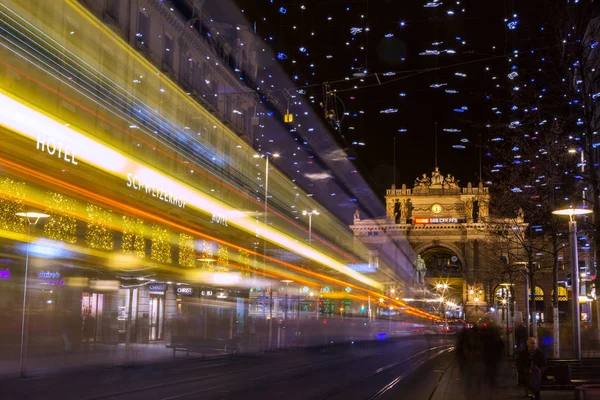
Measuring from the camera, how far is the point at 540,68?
21.2 meters

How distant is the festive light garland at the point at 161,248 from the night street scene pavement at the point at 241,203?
68 millimetres

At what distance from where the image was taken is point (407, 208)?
129375 millimetres

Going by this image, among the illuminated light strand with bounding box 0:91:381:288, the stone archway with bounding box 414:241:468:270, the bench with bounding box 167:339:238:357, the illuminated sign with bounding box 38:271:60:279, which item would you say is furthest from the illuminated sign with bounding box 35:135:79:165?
the stone archway with bounding box 414:241:468:270

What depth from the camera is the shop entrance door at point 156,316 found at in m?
32.3

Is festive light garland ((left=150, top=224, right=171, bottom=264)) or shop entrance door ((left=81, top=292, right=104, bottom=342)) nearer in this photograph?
festive light garland ((left=150, top=224, right=171, bottom=264))

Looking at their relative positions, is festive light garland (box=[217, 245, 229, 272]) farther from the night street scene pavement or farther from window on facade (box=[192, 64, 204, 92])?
window on facade (box=[192, 64, 204, 92])

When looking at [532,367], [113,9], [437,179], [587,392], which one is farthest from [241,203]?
[437,179]

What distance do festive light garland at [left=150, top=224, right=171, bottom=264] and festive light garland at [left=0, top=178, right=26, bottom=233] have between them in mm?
4684

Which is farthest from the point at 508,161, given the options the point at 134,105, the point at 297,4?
the point at 134,105

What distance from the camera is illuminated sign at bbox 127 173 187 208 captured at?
2030cm

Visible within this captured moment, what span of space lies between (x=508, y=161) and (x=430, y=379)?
13076 millimetres

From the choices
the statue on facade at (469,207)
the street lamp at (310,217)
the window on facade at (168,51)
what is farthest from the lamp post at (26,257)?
the statue on facade at (469,207)

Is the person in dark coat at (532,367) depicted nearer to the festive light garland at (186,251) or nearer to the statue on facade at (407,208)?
the festive light garland at (186,251)

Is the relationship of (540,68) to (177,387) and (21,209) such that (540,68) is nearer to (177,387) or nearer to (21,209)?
(177,387)
